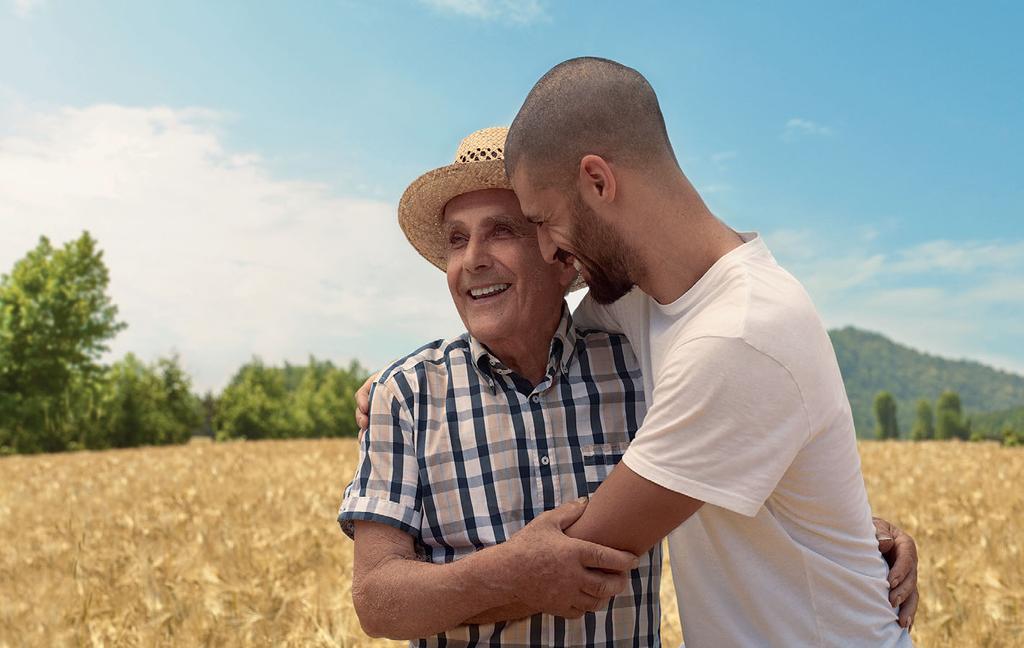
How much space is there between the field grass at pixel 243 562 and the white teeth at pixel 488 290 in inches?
84.5

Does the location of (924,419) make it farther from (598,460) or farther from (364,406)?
(364,406)

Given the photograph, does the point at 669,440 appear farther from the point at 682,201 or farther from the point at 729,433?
the point at 682,201

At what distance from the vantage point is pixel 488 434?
2557 mm

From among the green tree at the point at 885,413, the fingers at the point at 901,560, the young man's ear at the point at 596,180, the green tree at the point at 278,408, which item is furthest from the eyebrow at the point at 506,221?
the green tree at the point at 885,413

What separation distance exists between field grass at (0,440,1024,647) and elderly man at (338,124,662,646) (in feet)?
5.86

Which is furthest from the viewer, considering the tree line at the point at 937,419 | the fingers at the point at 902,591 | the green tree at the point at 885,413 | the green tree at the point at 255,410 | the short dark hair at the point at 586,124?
the green tree at the point at 885,413

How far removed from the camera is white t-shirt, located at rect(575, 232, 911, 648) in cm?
186

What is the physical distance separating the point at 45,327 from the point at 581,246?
43.6 m

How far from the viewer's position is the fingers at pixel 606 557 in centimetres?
199

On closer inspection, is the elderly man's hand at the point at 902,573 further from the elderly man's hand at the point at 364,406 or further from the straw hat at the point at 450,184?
the elderly man's hand at the point at 364,406

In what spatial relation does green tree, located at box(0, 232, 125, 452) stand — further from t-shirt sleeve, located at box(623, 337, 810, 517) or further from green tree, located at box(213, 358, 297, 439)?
t-shirt sleeve, located at box(623, 337, 810, 517)

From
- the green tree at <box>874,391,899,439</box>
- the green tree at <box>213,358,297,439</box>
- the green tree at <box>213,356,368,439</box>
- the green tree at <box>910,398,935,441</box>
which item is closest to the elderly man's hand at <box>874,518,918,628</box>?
the green tree at <box>213,356,368,439</box>

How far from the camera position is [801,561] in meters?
2.12

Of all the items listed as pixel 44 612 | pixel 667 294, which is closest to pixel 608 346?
pixel 667 294
